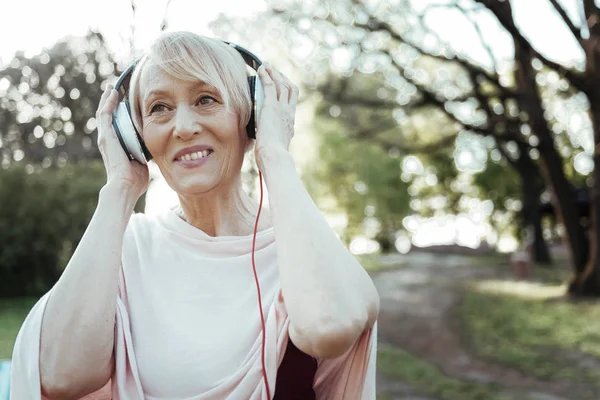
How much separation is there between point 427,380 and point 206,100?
273 inches

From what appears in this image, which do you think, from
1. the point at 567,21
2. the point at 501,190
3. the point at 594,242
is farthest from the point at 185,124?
the point at 501,190

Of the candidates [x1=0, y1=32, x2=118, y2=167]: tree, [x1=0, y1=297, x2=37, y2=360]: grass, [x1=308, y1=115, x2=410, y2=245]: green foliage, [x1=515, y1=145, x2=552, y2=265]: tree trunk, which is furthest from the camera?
[x1=308, y1=115, x2=410, y2=245]: green foliage

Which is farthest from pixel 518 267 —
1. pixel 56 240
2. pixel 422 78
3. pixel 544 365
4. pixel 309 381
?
pixel 309 381

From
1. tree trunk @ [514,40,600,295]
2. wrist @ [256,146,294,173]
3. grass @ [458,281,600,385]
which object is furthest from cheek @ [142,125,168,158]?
tree trunk @ [514,40,600,295]

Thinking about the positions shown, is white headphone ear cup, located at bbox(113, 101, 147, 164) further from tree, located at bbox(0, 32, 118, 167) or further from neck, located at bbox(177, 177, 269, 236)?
tree, located at bbox(0, 32, 118, 167)

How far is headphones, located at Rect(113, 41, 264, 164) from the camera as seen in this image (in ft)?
4.88

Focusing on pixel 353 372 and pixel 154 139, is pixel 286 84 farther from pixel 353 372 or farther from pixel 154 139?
pixel 353 372

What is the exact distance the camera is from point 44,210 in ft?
39.5

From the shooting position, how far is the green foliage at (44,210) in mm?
11977

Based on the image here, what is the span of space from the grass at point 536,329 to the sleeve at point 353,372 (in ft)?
22.5

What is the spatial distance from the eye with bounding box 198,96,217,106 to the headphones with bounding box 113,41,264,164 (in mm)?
90

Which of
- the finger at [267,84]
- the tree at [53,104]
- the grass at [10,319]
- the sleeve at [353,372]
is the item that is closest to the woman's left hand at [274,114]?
the finger at [267,84]

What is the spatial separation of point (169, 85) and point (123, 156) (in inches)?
7.3

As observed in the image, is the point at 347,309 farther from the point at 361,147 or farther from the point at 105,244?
the point at 361,147
